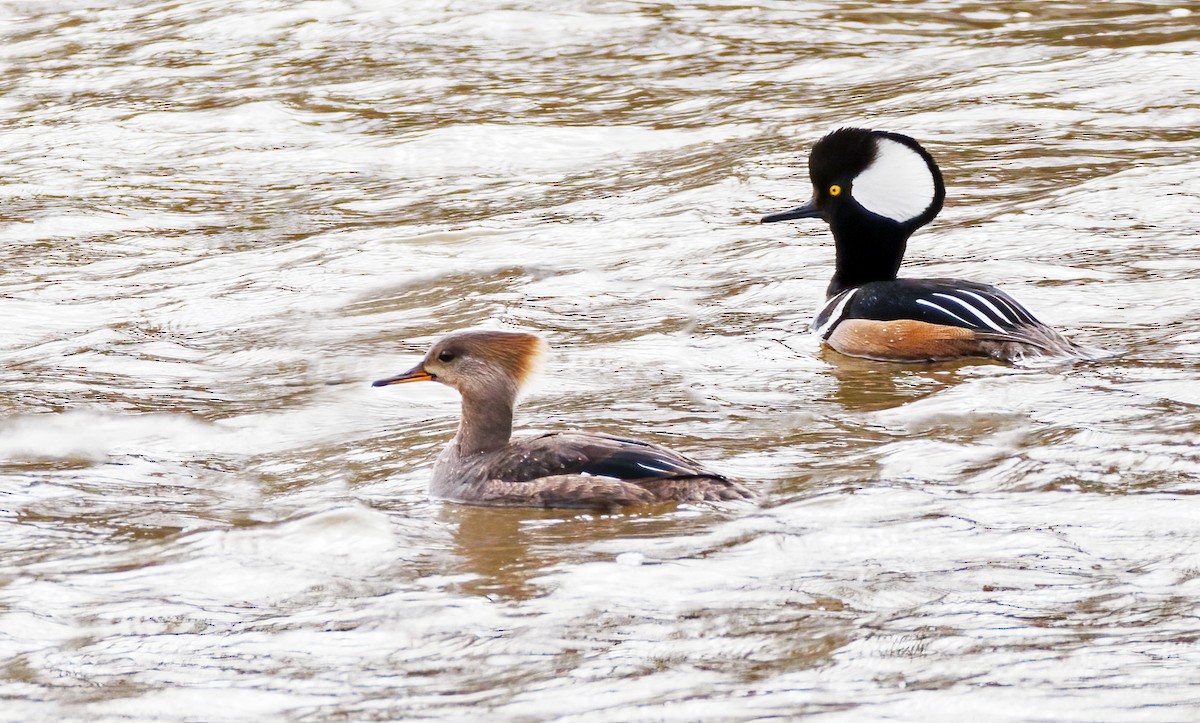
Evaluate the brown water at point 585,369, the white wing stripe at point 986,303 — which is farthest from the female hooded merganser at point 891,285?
the brown water at point 585,369

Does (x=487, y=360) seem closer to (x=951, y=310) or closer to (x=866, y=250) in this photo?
(x=951, y=310)

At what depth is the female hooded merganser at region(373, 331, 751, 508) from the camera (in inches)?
233

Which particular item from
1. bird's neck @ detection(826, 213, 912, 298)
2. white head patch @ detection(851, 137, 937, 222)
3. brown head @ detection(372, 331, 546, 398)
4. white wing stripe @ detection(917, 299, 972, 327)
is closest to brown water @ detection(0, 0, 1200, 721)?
white wing stripe @ detection(917, 299, 972, 327)

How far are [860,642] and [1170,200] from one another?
22.7ft

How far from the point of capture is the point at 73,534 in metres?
5.93

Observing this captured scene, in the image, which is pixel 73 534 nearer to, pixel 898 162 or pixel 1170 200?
pixel 898 162

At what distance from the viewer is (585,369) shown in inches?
321

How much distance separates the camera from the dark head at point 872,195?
8.90 meters

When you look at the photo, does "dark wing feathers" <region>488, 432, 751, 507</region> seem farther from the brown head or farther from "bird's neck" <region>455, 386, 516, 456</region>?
the brown head

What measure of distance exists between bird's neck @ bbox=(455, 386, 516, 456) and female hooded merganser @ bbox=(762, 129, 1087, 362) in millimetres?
2429

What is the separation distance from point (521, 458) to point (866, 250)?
11.5 feet

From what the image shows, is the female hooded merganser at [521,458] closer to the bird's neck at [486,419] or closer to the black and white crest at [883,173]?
the bird's neck at [486,419]

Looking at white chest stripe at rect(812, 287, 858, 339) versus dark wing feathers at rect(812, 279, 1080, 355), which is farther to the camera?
white chest stripe at rect(812, 287, 858, 339)

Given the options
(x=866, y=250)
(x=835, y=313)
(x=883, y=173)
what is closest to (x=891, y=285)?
(x=835, y=313)
